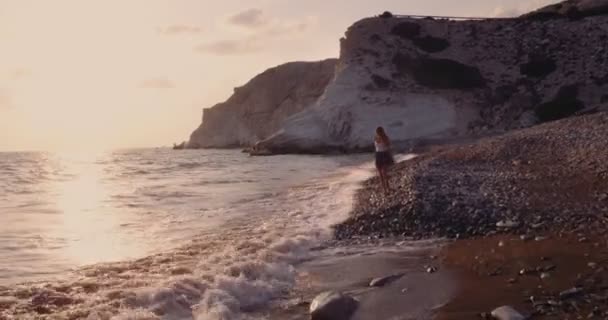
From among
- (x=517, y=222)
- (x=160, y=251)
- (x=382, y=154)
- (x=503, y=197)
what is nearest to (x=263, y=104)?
(x=382, y=154)

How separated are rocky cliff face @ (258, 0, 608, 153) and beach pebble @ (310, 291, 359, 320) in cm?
3681

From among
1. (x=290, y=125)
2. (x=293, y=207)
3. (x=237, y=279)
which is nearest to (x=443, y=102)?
(x=290, y=125)

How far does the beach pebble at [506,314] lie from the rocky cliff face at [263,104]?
8217 centimetres

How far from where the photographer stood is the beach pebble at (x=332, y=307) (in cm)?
556

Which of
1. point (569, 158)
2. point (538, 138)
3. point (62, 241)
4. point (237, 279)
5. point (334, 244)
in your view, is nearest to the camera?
point (237, 279)

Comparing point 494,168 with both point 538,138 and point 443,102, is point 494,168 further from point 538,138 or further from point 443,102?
point 443,102

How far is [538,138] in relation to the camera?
61.3 feet

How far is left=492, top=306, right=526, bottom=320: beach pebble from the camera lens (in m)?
4.88

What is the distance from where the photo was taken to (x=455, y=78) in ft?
153

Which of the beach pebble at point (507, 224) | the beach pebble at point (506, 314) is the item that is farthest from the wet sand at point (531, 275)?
the beach pebble at point (507, 224)

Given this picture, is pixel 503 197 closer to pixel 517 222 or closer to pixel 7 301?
pixel 517 222

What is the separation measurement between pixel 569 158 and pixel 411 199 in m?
5.45

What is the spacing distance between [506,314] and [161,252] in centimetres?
606

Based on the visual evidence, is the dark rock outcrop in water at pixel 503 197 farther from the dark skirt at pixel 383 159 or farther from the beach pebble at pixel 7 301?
the beach pebble at pixel 7 301
